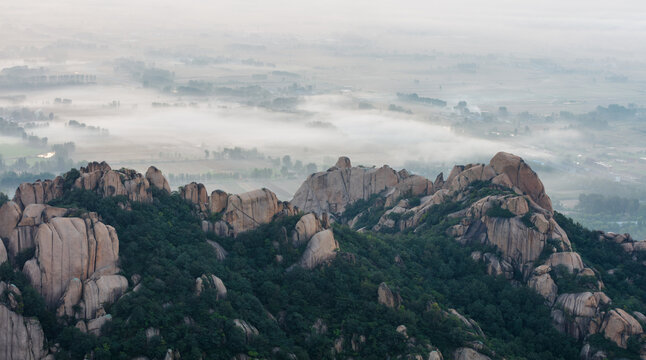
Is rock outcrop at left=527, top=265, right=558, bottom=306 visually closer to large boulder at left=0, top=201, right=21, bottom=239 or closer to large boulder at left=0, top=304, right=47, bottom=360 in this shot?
large boulder at left=0, top=304, right=47, bottom=360

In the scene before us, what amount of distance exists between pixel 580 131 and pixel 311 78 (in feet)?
257

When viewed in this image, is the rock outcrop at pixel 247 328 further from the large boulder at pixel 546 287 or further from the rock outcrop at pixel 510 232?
the rock outcrop at pixel 510 232

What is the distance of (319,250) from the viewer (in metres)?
32.3

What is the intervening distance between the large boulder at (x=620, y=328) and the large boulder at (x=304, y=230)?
13.2m

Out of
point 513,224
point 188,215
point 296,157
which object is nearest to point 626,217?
point 296,157

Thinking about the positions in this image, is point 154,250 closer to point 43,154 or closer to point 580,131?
point 43,154

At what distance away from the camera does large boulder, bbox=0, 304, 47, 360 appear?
23812mm

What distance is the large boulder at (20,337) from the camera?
78.1ft

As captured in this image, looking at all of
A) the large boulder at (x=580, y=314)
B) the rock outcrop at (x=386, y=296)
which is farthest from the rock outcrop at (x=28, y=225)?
the large boulder at (x=580, y=314)

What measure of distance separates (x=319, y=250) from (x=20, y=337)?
13063 millimetres

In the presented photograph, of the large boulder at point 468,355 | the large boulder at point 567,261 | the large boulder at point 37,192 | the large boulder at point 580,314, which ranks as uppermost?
the large boulder at point 37,192

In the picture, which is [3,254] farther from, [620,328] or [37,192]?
[620,328]

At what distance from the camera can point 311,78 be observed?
19925cm

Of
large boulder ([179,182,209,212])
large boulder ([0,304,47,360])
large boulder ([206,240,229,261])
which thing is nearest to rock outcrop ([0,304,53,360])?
large boulder ([0,304,47,360])
